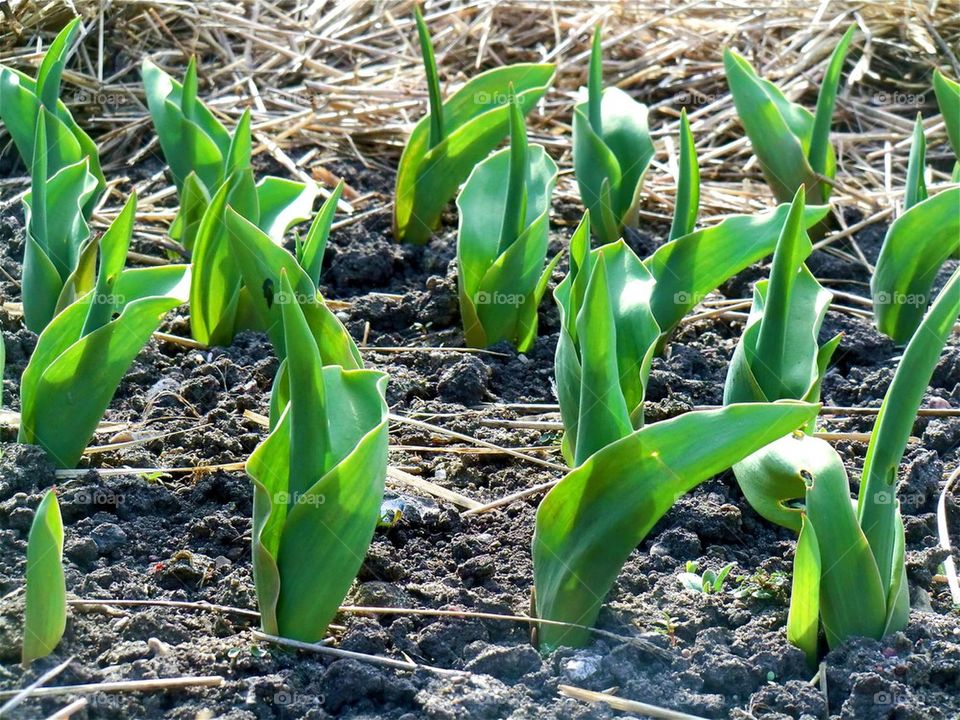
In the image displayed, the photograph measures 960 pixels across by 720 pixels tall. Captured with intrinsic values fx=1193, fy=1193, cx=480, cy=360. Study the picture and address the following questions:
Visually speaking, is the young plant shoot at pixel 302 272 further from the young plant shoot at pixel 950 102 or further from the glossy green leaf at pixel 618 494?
the young plant shoot at pixel 950 102

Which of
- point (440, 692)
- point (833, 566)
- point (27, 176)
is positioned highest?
point (27, 176)

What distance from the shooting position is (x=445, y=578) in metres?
1.68

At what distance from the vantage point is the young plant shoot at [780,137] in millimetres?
2736

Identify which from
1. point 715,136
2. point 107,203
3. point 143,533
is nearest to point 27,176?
point 107,203

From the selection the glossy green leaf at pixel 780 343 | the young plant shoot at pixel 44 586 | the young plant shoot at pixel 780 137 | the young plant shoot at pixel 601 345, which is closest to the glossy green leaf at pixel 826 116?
the young plant shoot at pixel 780 137

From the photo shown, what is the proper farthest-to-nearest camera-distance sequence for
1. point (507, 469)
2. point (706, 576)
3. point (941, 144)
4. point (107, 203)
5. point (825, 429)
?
point (941, 144) < point (107, 203) < point (825, 429) < point (507, 469) < point (706, 576)

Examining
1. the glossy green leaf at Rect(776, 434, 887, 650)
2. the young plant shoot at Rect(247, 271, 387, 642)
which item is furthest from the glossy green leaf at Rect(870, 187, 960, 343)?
the young plant shoot at Rect(247, 271, 387, 642)

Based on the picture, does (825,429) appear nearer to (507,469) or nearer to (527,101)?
(507,469)

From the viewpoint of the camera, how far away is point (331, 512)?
1.43m

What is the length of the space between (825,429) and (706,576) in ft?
1.87

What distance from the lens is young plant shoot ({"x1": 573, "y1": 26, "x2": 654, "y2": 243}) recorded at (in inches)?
102

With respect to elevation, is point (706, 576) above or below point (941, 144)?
below

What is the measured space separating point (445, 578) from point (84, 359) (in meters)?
0.63

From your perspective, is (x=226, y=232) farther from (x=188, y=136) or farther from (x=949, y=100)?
(x=949, y=100)
